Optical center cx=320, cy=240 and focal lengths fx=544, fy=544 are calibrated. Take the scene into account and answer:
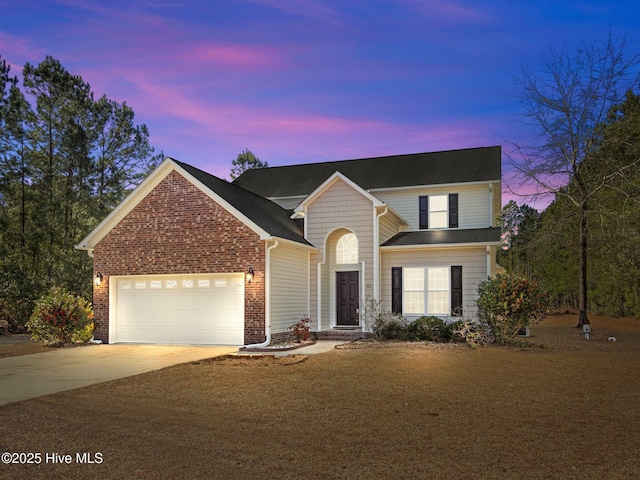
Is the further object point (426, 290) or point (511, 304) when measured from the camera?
point (426, 290)

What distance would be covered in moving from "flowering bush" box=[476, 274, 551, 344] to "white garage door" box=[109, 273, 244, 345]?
25.2 ft

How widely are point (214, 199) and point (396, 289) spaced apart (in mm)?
7344

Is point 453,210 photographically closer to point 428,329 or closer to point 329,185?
point 329,185

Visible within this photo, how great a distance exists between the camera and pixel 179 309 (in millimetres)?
17984

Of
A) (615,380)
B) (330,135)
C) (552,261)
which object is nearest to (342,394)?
(615,380)

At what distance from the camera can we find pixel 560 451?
5.94 metres

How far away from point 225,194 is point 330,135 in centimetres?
1225

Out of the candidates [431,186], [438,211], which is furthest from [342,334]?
[431,186]

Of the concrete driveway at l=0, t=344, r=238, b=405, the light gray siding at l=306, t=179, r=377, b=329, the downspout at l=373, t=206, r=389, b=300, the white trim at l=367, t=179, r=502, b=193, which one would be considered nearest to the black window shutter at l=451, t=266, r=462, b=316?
the downspout at l=373, t=206, r=389, b=300

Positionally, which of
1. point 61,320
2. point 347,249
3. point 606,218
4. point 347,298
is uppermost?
point 606,218

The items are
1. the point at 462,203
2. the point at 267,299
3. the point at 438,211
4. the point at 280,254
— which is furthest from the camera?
the point at 438,211

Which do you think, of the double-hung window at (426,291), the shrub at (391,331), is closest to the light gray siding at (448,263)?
the double-hung window at (426,291)

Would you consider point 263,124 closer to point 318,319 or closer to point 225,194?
point 225,194

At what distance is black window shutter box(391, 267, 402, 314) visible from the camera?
19766 millimetres
